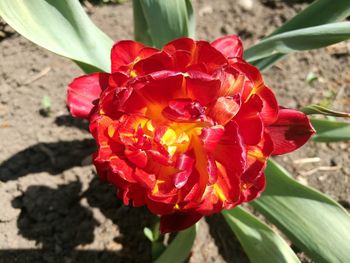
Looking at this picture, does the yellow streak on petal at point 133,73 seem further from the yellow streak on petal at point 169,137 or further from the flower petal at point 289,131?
the flower petal at point 289,131

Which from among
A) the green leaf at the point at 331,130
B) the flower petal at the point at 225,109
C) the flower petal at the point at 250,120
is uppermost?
the flower petal at the point at 225,109

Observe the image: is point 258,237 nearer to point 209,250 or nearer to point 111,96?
point 209,250

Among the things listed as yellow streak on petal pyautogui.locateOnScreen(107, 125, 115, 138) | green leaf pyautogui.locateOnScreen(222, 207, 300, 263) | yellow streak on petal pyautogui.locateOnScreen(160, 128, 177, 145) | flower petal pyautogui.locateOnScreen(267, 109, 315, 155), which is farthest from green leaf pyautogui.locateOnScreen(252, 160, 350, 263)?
yellow streak on petal pyautogui.locateOnScreen(107, 125, 115, 138)

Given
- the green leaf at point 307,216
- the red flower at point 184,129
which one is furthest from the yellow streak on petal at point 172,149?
the green leaf at point 307,216

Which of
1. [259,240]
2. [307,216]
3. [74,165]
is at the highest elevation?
[307,216]

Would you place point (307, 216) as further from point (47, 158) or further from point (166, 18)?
point (47, 158)

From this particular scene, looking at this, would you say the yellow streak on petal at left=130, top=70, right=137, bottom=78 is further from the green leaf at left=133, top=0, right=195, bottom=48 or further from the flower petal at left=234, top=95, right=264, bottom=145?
the green leaf at left=133, top=0, right=195, bottom=48

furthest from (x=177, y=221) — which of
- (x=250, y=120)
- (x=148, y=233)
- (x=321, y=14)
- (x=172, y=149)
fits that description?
(x=321, y=14)
